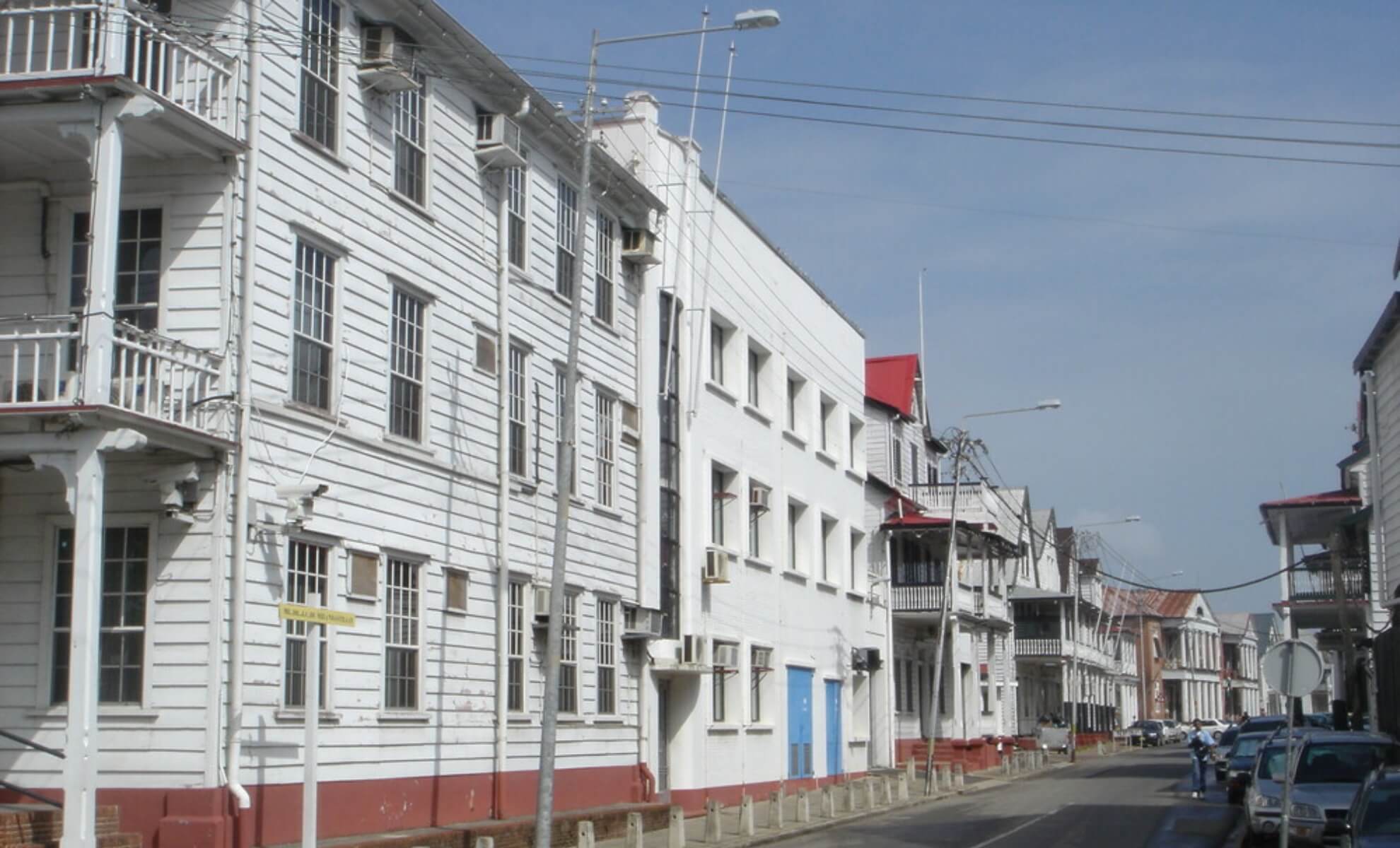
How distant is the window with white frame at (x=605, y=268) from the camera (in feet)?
88.4

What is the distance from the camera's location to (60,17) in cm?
1605

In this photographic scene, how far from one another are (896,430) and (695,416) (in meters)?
22.1

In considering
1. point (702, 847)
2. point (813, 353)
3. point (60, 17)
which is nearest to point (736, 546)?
point (813, 353)

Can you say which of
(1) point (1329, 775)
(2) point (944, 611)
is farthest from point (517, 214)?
(2) point (944, 611)

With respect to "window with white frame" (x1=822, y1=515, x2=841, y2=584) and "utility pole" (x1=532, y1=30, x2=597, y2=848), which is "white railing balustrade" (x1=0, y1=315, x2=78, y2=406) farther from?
"window with white frame" (x1=822, y1=515, x2=841, y2=584)

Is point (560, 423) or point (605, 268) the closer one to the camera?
point (560, 423)

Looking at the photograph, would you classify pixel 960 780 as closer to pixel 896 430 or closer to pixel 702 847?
pixel 896 430

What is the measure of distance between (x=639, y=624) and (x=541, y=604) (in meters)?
4.12

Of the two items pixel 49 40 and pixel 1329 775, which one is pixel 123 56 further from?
pixel 1329 775

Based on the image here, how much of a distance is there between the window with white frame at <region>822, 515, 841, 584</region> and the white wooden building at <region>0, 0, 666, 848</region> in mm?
18214

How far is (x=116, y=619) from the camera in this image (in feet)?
53.2

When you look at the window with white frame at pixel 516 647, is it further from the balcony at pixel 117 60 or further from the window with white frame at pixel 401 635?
the balcony at pixel 117 60

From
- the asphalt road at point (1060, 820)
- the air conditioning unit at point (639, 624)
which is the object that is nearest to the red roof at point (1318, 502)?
the asphalt road at point (1060, 820)

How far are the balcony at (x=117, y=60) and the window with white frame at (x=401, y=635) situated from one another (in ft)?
19.0
